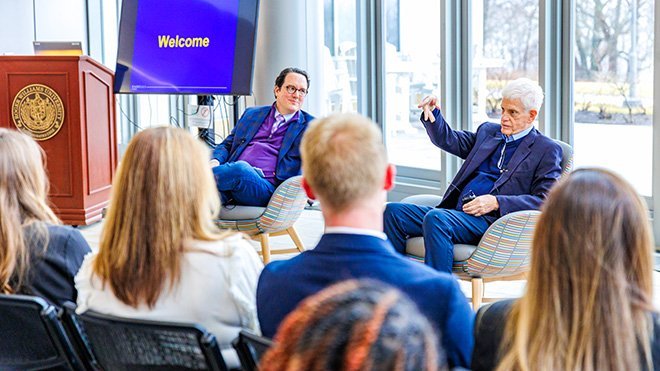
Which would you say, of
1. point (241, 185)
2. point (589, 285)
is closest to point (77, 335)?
point (589, 285)

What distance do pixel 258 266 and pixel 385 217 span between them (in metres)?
2.25

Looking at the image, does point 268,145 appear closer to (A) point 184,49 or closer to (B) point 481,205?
(A) point 184,49

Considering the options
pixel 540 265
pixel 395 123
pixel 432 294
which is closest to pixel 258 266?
pixel 432 294

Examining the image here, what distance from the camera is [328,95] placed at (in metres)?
8.52

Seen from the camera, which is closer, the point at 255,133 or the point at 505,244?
the point at 505,244

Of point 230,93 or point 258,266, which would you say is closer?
point 258,266

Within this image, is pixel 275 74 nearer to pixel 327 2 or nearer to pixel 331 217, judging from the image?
pixel 327 2

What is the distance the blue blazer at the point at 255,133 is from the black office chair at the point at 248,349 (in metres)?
3.70

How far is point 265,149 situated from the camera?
5957mm

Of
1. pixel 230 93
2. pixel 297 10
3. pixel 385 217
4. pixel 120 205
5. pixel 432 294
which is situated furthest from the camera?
pixel 297 10

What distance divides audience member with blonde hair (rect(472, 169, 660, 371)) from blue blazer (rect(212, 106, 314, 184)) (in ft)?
13.4

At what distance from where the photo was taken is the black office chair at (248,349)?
2.00 meters

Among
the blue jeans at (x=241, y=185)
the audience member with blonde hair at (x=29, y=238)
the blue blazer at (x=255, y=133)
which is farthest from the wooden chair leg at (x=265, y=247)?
the audience member with blonde hair at (x=29, y=238)

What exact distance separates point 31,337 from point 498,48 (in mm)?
5239
